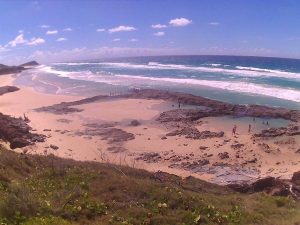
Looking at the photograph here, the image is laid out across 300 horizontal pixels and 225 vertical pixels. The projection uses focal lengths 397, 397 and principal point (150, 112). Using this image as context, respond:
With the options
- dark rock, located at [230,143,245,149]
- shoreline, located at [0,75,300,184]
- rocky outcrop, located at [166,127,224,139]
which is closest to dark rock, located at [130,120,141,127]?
shoreline, located at [0,75,300,184]

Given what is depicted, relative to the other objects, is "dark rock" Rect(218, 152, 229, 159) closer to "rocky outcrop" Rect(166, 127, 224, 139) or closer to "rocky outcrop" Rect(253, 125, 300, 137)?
"rocky outcrop" Rect(166, 127, 224, 139)

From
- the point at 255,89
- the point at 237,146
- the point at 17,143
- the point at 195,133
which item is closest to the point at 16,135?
the point at 17,143

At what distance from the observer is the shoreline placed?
22.4 metres

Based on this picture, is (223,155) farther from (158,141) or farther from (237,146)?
(158,141)

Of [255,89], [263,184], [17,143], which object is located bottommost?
[263,184]

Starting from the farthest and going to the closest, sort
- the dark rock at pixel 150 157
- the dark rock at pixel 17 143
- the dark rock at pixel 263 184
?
the dark rock at pixel 17 143 → the dark rock at pixel 150 157 → the dark rock at pixel 263 184

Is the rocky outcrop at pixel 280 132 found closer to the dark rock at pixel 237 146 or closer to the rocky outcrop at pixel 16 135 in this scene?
the dark rock at pixel 237 146

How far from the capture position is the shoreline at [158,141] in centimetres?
2244

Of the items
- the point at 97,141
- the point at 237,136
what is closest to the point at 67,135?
the point at 97,141

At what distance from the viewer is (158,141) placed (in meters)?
27.3

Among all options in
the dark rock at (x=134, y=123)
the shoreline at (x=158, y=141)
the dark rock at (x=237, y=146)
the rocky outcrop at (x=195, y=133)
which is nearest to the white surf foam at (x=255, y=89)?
the shoreline at (x=158, y=141)

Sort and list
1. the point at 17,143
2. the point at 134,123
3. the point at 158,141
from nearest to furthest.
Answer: the point at 17,143 → the point at 158,141 → the point at 134,123

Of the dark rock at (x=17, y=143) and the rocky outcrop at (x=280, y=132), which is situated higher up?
the rocky outcrop at (x=280, y=132)

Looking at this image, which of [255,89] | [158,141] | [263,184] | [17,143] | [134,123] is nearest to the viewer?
[263,184]
